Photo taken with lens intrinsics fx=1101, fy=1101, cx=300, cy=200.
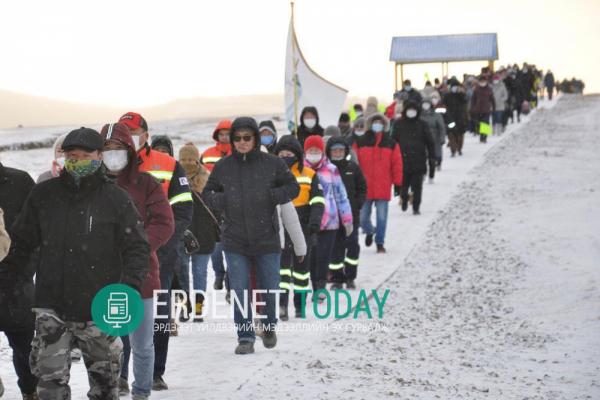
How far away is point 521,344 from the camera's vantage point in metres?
11.2

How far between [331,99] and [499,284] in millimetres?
10614

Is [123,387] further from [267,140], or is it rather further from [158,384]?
[267,140]

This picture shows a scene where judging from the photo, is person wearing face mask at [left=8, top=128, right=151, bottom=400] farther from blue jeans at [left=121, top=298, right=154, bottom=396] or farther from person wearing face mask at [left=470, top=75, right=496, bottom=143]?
person wearing face mask at [left=470, top=75, right=496, bottom=143]

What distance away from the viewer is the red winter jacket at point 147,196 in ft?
22.7

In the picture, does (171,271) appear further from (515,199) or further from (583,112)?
(583,112)

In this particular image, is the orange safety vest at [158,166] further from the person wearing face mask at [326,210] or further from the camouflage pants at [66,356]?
the person wearing face mask at [326,210]

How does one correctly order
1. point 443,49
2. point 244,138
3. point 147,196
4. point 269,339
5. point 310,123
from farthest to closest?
point 443,49, point 310,123, point 269,339, point 244,138, point 147,196

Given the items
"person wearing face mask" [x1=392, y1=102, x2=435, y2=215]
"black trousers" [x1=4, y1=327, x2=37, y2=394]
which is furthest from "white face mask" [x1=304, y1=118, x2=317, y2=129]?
"black trousers" [x1=4, y1=327, x2=37, y2=394]

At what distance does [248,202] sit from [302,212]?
215 centimetres

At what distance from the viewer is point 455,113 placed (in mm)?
28906

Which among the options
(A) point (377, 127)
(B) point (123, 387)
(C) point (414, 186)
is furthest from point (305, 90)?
(B) point (123, 387)

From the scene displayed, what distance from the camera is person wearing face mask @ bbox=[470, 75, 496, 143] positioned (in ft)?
105

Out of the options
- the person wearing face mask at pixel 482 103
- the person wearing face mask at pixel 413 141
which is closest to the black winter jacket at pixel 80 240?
the person wearing face mask at pixel 413 141

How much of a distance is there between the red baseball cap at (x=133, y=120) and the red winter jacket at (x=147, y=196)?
608 millimetres
